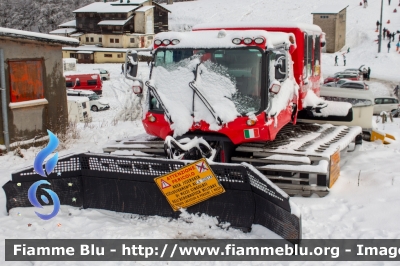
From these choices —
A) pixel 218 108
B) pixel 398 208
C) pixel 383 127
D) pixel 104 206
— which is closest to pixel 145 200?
pixel 104 206

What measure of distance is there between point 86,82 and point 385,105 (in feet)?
71.5

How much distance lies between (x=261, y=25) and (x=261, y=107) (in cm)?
249

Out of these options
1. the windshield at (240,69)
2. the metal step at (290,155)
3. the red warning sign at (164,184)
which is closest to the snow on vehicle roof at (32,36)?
the metal step at (290,155)

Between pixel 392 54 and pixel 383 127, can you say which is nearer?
pixel 383 127

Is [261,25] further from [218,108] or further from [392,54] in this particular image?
[392,54]

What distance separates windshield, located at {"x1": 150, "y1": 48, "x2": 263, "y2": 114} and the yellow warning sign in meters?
1.71

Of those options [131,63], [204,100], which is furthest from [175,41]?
[204,100]

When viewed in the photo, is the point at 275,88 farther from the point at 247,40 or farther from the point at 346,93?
the point at 346,93

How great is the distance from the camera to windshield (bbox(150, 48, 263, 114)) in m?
8.29

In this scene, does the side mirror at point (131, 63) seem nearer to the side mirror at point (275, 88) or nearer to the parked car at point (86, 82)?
the side mirror at point (275, 88)

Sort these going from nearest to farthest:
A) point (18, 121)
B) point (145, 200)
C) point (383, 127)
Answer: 1. point (145, 200)
2. point (18, 121)
3. point (383, 127)

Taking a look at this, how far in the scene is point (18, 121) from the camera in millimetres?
12141

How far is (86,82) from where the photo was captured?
39125mm

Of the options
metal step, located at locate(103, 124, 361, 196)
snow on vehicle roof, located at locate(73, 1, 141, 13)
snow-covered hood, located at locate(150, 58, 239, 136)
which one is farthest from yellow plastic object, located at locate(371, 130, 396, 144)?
snow on vehicle roof, located at locate(73, 1, 141, 13)
